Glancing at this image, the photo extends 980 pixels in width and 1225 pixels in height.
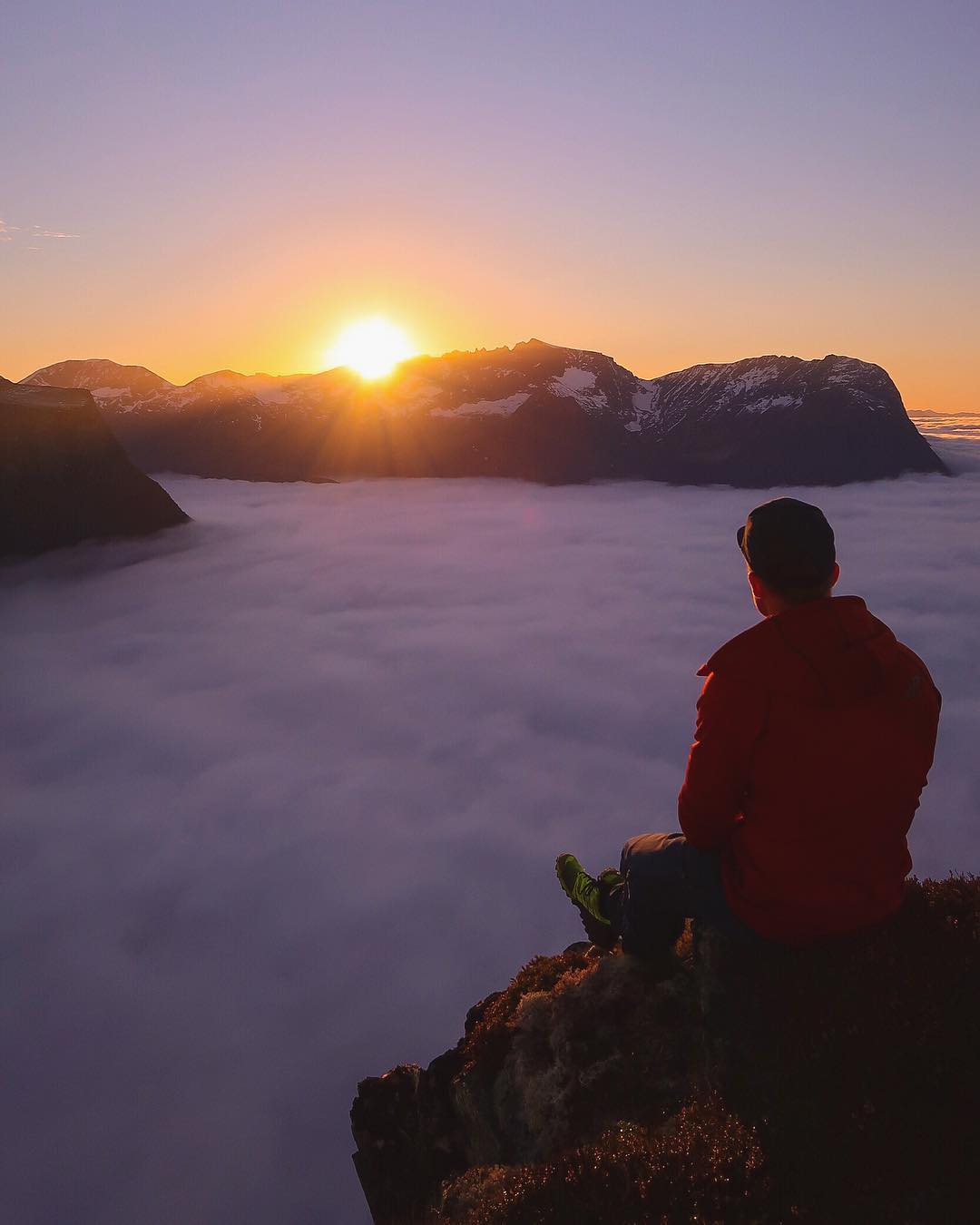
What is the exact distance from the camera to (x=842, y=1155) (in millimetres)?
3648

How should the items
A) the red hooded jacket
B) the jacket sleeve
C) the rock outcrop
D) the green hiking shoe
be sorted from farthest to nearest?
1. the rock outcrop
2. the green hiking shoe
3. the jacket sleeve
4. the red hooded jacket

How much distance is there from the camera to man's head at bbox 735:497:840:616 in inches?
138

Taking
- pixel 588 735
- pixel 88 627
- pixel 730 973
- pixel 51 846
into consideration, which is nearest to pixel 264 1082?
pixel 51 846

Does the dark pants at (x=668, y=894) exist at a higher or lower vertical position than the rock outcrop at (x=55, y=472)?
lower

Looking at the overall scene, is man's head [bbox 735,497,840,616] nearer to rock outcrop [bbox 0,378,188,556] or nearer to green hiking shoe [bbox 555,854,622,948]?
green hiking shoe [bbox 555,854,622,948]

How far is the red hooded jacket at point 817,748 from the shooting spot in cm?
337

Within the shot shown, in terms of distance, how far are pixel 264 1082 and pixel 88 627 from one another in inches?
3589

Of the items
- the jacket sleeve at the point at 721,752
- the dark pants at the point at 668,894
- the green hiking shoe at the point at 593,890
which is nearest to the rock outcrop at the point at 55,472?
the green hiking shoe at the point at 593,890

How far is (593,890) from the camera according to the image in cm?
620

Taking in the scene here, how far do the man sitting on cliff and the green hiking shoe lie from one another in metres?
2.24

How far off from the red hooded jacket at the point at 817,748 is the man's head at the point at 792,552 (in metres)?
0.11

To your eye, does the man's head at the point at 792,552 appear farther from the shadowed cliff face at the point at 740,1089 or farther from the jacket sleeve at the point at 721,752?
the shadowed cliff face at the point at 740,1089

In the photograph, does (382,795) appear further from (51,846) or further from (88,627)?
(88,627)

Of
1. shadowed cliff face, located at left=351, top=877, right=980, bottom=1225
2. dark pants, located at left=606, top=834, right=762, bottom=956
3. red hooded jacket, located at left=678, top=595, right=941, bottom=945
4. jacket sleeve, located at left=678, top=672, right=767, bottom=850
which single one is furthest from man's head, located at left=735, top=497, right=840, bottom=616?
shadowed cliff face, located at left=351, top=877, right=980, bottom=1225
